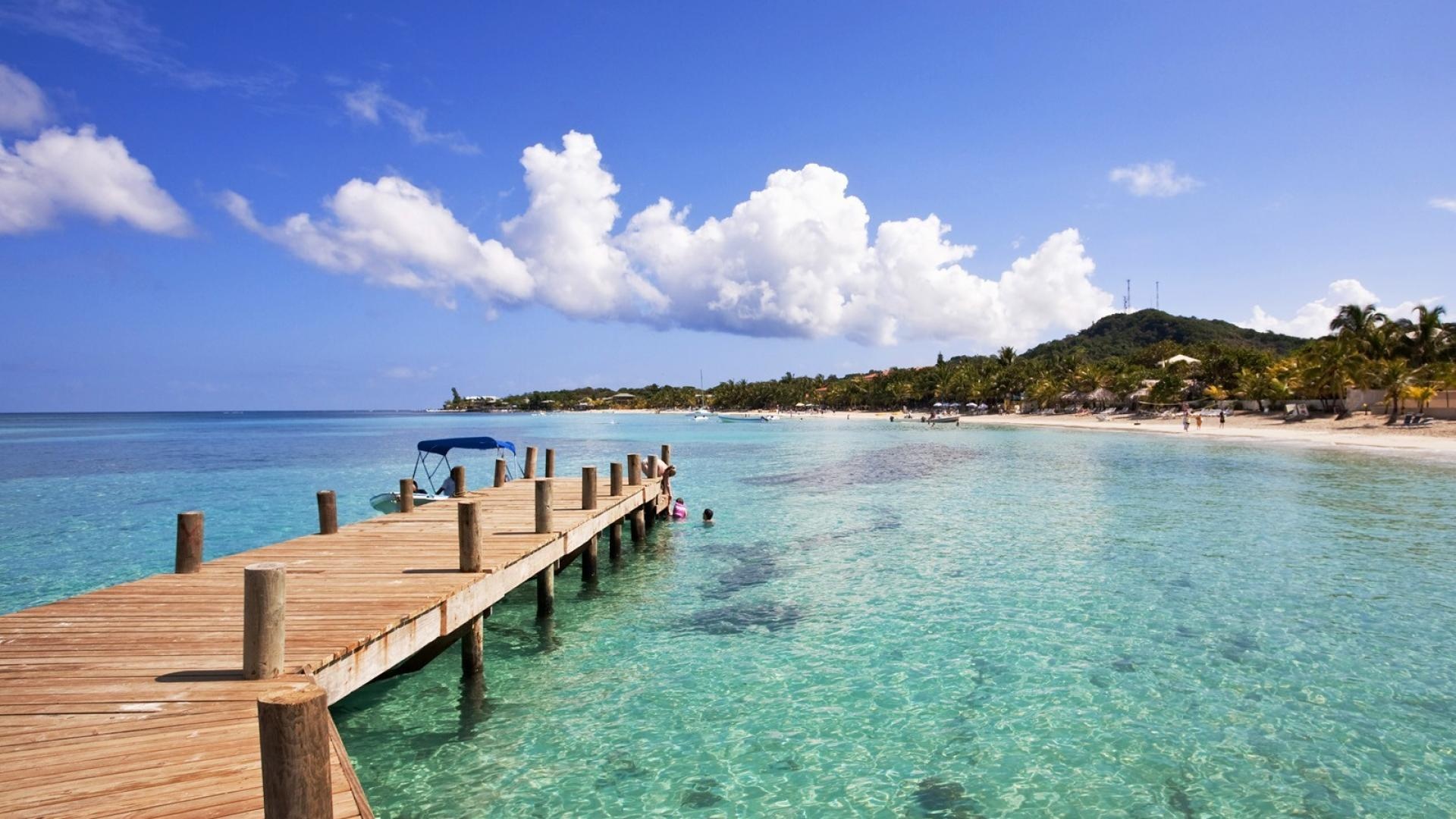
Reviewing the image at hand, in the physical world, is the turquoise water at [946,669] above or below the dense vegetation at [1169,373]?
below

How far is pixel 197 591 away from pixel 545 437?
7862cm

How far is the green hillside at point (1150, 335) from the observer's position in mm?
153625

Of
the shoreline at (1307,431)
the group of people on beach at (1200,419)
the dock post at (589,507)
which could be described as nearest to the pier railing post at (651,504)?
the dock post at (589,507)

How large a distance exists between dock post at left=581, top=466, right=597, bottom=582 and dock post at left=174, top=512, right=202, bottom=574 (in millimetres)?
6564

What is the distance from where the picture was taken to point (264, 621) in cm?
595

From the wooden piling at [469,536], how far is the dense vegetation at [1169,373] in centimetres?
6600

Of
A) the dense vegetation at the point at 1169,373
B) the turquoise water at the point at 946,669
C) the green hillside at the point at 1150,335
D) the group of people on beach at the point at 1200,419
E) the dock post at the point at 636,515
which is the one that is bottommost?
the turquoise water at the point at 946,669

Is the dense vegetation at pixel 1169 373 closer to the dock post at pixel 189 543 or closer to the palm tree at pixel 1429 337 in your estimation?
the palm tree at pixel 1429 337

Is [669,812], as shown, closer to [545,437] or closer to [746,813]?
[746,813]

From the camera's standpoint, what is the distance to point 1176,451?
46.0 metres

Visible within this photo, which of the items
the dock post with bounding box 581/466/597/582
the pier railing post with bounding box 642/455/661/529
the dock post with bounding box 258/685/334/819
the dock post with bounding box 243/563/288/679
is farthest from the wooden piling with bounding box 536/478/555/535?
the dock post with bounding box 258/685/334/819

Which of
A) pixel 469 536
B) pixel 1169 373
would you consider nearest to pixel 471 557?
pixel 469 536

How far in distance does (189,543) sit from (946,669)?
1013cm

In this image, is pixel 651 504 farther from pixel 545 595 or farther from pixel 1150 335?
pixel 1150 335
